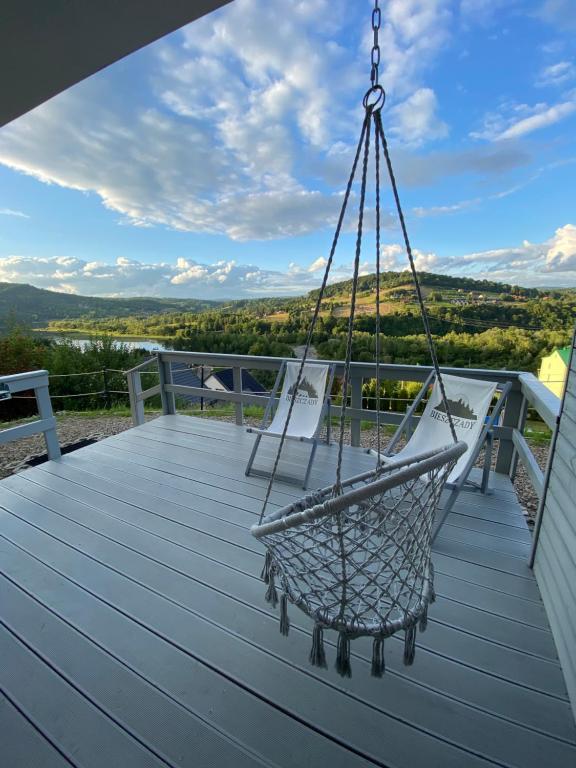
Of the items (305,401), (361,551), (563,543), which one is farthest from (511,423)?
(361,551)

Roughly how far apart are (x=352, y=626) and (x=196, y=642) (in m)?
0.71

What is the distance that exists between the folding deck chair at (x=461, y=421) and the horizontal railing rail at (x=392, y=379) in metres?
0.15

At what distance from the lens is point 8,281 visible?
36.9 feet

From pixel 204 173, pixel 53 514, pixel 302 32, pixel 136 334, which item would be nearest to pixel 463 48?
pixel 302 32

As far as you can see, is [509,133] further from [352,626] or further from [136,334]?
[136,334]

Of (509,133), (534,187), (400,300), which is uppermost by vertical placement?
(509,133)

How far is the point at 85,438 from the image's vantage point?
5.71 meters

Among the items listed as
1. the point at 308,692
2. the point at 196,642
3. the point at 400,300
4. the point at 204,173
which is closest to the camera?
the point at 308,692

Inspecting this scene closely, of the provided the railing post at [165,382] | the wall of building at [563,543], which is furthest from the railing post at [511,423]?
the railing post at [165,382]

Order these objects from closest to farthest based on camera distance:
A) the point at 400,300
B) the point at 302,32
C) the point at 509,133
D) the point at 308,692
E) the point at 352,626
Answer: the point at 352,626 → the point at 308,692 → the point at 302,32 → the point at 400,300 → the point at 509,133

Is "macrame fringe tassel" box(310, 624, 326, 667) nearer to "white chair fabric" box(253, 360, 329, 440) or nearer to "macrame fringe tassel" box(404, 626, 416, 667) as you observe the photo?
"macrame fringe tassel" box(404, 626, 416, 667)

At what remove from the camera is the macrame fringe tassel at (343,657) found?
2.94 feet

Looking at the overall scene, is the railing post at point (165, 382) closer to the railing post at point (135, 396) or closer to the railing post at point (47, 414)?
the railing post at point (135, 396)

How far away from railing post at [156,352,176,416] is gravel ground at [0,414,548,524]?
2043 mm
